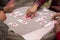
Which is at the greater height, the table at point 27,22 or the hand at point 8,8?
the hand at point 8,8

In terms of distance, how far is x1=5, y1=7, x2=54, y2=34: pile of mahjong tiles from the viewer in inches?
58.4

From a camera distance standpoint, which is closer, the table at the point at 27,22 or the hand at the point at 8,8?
the table at the point at 27,22

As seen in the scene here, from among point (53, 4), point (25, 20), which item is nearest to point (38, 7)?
point (53, 4)

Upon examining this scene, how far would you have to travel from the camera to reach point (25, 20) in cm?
160

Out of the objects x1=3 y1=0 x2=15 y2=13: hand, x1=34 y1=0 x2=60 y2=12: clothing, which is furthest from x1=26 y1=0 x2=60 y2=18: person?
x1=3 y1=0 x2=15 y2=13: hand

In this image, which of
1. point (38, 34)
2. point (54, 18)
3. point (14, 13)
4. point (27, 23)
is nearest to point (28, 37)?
point (38, 34)

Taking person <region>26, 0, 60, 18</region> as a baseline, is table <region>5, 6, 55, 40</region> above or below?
below

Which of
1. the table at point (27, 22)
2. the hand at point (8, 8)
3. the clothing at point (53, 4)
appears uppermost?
the clothing at point (53, 4)

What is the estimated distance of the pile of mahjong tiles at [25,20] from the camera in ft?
4.87

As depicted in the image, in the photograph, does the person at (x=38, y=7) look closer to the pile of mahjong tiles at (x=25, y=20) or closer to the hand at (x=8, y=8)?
the pile of mahjong tiles at (x=25, y=20)

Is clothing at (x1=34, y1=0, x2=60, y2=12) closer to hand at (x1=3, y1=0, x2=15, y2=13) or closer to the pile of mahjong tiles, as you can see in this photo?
the pile of mahjong tiles

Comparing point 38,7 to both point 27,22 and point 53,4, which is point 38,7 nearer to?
point 53,4

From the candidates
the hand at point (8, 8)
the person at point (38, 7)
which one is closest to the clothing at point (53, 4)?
the person at point (38, 7)

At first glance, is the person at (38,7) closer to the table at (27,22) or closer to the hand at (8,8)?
A: the table at (27,22)
